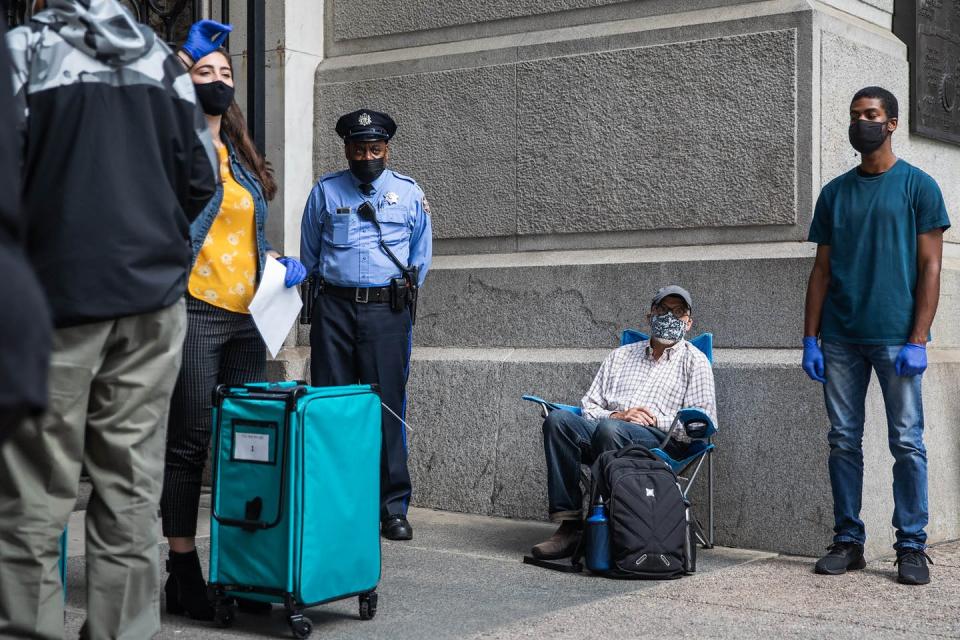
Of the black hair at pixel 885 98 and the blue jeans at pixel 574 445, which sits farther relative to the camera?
the blue jeans at pixel 574 445

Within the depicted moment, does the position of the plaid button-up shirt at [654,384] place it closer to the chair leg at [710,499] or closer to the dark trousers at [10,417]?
the chair leg at [710,499]

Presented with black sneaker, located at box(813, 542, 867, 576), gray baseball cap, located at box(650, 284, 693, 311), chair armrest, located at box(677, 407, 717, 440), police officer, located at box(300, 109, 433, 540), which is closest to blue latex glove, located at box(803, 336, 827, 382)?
chair armrest, located at box(677, 407, 717, 440)

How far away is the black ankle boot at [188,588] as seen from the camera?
4.21m

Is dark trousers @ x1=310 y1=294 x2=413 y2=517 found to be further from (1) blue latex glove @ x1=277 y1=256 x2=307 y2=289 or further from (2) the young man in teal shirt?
(2) the young man in teal shirt

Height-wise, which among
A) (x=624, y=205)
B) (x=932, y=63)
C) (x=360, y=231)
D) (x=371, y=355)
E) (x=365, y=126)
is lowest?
(x=371, y=355)

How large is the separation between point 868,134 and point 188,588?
10.2 feet

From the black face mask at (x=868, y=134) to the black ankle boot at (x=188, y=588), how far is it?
3.00m

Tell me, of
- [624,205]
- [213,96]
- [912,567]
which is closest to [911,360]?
[912,567]

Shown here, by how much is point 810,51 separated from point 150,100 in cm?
356

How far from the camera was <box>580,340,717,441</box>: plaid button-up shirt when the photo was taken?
5.51 metres

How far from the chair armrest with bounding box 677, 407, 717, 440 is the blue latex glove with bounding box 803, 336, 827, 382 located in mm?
451

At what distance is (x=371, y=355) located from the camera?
5.88m

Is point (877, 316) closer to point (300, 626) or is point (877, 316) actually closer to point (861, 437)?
point (861, 437)

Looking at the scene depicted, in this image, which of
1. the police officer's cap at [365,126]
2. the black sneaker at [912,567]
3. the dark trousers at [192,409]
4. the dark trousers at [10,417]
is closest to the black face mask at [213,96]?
the dark trousers at [192,409]
